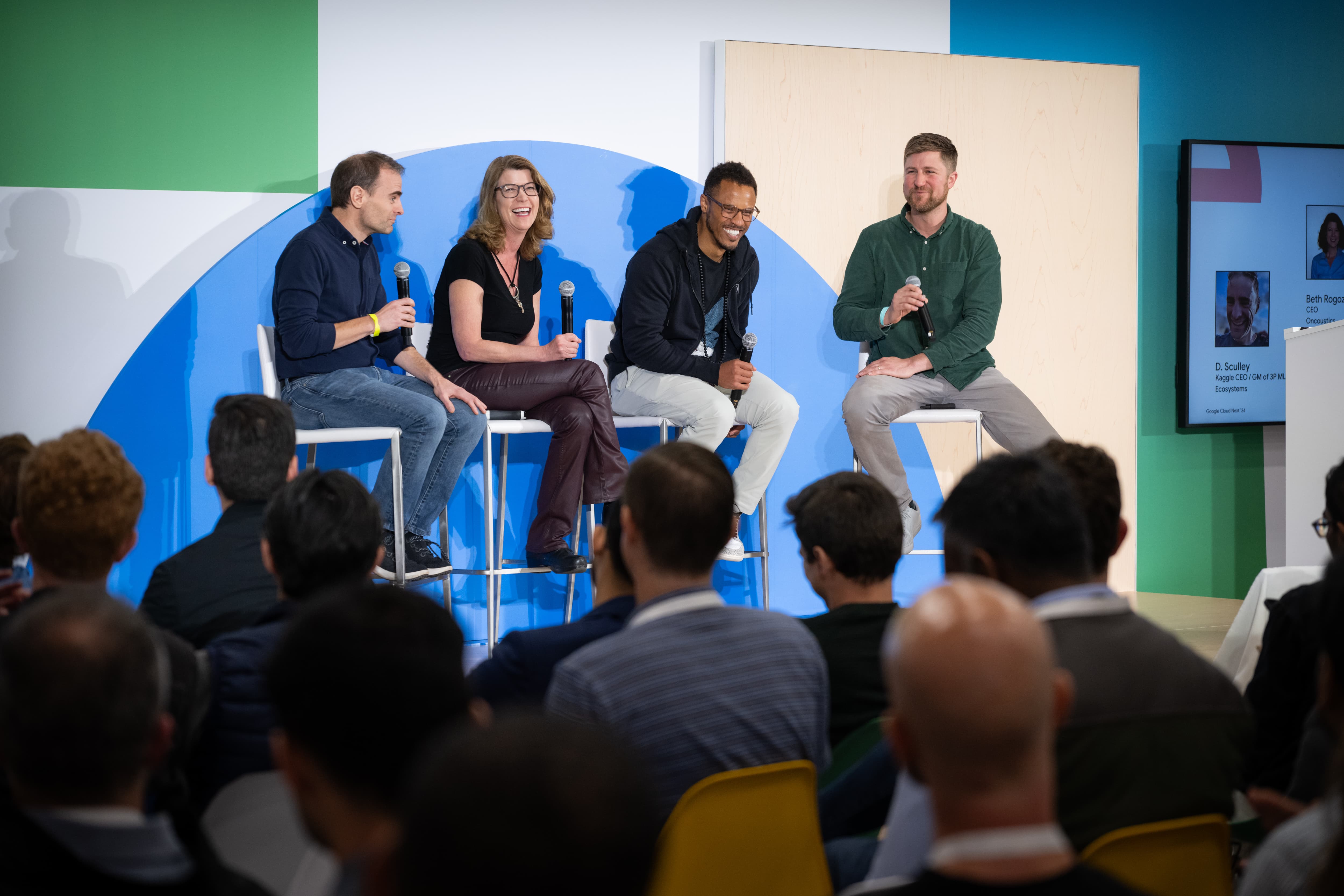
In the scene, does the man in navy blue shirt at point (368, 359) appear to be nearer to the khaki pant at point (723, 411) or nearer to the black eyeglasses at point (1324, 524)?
the khaki pant at point (723, 411)

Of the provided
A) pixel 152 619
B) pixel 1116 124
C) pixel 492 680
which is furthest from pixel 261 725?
pixel 1116 124

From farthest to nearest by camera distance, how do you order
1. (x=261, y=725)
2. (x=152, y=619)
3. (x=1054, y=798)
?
→ (x=152, y=619)
(x=261, y=725)
(x=1054, y=798)

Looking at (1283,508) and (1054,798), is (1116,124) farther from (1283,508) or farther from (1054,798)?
(1054,798)

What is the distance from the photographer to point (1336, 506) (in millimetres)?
1934

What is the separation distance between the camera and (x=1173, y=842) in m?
1.23

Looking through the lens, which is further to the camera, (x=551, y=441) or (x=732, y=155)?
(x=732, y=155)

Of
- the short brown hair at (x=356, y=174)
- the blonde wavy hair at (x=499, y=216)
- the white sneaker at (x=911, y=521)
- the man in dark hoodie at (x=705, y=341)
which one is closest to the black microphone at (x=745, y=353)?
the man in dark hoodie at (x=705, y=341)

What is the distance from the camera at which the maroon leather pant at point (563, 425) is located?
3.89 meters

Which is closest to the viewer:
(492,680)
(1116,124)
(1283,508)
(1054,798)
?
(1054,798)

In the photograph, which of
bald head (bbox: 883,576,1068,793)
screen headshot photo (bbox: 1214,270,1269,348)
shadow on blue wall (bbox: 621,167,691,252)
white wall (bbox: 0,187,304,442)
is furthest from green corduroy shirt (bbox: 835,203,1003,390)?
bald head (bbox: 883,576,1068,793)

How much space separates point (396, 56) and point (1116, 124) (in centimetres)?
319

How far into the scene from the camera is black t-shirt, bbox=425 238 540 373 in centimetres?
403

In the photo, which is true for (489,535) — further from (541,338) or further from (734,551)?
(541,338)

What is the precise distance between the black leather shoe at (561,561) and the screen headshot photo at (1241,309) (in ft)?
10.7
